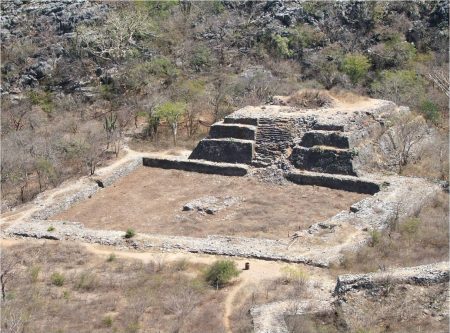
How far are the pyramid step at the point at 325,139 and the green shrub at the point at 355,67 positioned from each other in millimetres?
12576

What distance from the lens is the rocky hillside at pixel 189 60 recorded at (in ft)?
103

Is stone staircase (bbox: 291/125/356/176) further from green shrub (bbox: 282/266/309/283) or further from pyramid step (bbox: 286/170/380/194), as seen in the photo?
green shrub (bbox: 282/266/309/283)

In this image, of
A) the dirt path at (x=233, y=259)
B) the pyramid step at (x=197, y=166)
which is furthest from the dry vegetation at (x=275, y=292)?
the pyramid step at (x=197, y=166)

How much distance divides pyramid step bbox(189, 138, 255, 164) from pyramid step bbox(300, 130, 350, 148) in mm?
2311

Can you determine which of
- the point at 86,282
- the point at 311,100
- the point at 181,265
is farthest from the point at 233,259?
the point at 311,100

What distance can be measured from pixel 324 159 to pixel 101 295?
1196cm

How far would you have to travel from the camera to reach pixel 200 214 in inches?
792

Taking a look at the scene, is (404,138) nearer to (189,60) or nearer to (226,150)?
(226,150)

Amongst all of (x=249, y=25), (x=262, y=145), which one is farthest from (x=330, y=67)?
(x=262, y=145)

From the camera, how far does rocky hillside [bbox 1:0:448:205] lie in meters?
31.5

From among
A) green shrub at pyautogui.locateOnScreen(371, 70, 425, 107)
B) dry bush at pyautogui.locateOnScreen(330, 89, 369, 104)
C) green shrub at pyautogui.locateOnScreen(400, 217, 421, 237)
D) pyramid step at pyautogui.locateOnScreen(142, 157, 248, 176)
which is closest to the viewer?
green shrub at pyautogui.locateOnScreen(400, 217, 421, 237)

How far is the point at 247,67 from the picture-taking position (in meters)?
38.8

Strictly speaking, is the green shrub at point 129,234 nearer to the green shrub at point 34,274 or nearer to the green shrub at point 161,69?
the green shrub at point 34,274

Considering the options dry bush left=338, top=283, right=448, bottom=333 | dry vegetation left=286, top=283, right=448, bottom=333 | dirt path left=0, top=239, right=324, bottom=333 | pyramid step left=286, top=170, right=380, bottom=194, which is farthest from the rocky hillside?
dry bush left=338, top=283, right=448, bottom=333
